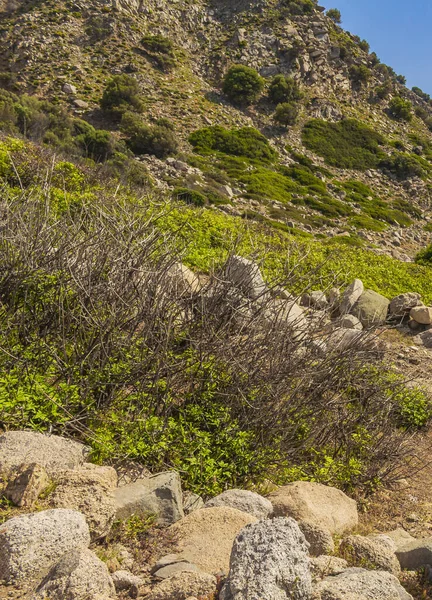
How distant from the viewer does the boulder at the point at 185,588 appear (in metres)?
2.06

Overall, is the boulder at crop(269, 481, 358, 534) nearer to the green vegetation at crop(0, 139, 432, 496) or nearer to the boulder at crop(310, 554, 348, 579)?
the green vegetation at crop(0, 139, 432, 496)

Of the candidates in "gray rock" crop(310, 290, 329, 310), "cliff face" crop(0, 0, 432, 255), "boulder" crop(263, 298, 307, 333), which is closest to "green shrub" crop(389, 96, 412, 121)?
"cliff face" crop(0, 0, 432, 255)

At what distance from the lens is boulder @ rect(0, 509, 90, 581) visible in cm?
217

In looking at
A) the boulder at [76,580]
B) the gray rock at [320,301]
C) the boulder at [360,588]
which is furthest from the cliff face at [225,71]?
the boulder at [76,580]

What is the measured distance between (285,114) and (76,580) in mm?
46043

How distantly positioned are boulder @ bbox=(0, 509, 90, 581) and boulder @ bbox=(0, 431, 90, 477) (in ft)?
1.89

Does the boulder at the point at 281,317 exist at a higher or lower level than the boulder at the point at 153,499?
higher

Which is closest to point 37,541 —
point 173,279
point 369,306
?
point 173,279

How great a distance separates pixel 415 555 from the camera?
291 cm

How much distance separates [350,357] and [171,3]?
54.8 metres

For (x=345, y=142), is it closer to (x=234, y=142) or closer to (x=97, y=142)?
(x=234, y=142)

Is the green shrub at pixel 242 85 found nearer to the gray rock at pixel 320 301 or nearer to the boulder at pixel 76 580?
the gray rock at pixel 320 301

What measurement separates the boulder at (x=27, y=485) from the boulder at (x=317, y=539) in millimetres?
1525

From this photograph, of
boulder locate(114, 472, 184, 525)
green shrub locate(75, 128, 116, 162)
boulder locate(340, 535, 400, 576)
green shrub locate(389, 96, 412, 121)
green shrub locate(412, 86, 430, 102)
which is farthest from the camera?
green shrub locate(412, 86, 430, 102)
